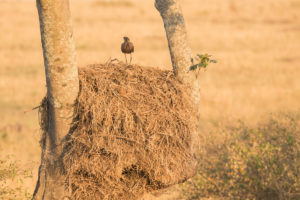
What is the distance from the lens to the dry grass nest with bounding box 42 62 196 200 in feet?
17.2

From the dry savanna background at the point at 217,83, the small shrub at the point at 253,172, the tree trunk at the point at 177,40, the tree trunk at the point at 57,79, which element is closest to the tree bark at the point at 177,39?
the tree trunk at the point at 177,40

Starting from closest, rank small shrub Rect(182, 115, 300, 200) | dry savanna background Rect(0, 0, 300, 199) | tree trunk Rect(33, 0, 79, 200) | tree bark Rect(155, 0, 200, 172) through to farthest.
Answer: tree trunk Rect(33, 0, 79, 200) < tree bark Rect(155, 0, 200, 172) < small shrub Rect(182, 115, 300, 200) < dry savanna background Rect(0, 0, 300, 199)

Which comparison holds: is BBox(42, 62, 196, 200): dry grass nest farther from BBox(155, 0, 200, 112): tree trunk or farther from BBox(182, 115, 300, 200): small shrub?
BBox(182, 115, 300, 200): small shrub

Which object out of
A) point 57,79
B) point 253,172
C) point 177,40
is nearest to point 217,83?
point 253,172

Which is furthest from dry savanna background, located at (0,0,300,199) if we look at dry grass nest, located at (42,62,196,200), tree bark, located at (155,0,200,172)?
dry grass nest, located at (42,62,196,200)

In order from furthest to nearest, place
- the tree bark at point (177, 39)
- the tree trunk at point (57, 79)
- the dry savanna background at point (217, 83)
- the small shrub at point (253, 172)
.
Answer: the dry savanna background at point (217, 83), the small shrub at point (253, 172), the tree bark at point (177, 39), the tree trunk at point (57, 79)

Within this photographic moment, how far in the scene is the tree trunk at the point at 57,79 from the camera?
5141 mm

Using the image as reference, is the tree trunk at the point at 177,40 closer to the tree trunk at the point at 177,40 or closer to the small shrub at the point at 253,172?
the tree trunk at the point at 177,40

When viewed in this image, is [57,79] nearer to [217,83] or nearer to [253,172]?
[253,172]

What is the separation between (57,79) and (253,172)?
4.83m

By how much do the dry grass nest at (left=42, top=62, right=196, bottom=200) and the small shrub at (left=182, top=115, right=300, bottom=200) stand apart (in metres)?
2.45

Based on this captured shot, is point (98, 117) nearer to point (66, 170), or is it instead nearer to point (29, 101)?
point (66, 170)

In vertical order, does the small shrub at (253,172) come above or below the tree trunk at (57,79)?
below

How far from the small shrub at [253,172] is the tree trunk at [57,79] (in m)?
3.46
